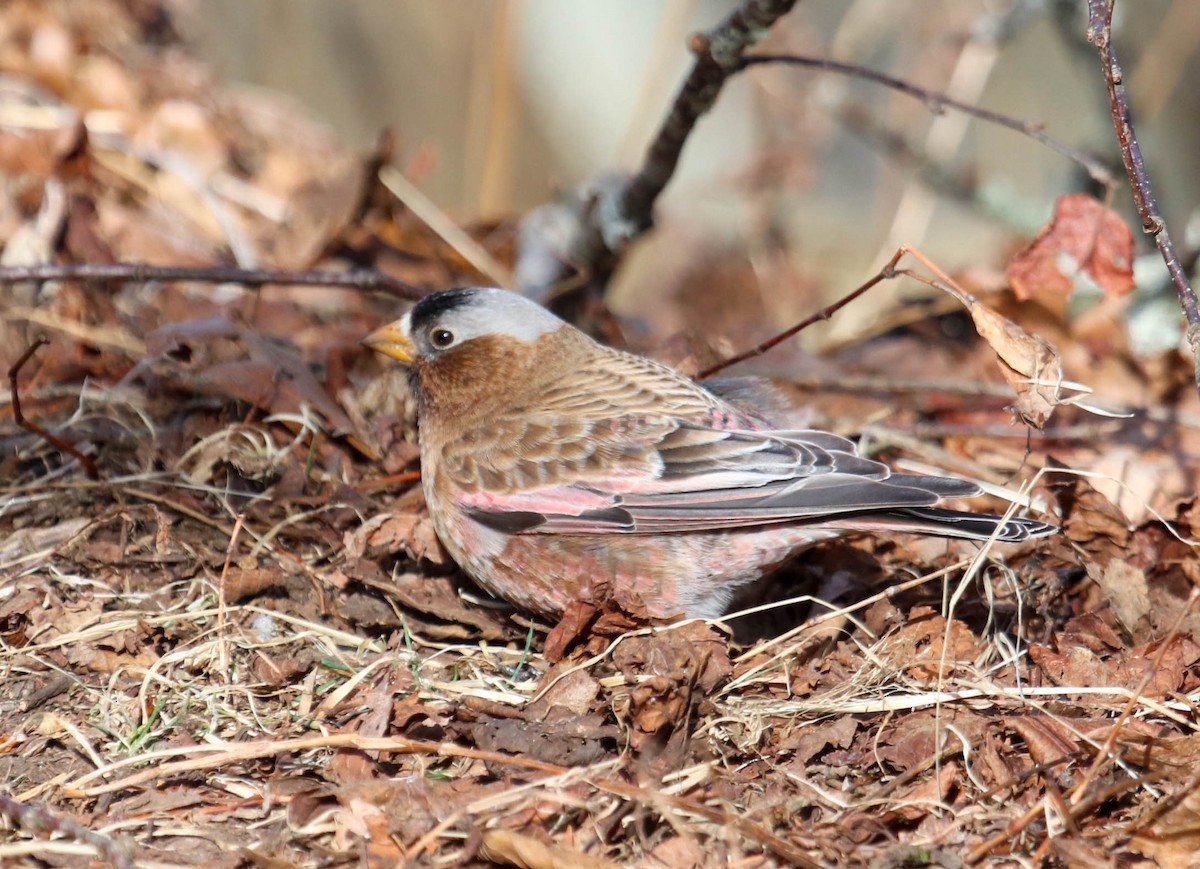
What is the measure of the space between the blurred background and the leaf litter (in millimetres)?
2350

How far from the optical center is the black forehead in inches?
179

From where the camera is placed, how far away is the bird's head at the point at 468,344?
4520mm

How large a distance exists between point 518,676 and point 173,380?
6.50ft

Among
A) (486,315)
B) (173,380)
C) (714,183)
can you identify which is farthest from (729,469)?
(714,183)

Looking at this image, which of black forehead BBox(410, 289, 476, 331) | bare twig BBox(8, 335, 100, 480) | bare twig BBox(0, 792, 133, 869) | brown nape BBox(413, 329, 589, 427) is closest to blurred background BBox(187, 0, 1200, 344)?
black forehead BBox(410, 289, 476, 331)

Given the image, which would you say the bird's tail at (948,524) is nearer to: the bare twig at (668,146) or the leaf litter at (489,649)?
the leaf litter at (489,649)

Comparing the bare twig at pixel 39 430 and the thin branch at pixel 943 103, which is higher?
the thin branch at pixel 943 103

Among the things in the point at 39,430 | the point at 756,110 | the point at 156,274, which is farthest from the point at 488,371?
the point at 756,110

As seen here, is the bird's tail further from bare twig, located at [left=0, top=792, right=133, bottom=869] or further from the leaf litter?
bare twig, located at [left=0, top=792, right=133, bottom=869]

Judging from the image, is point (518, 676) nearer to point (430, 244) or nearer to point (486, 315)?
point (486, 315)

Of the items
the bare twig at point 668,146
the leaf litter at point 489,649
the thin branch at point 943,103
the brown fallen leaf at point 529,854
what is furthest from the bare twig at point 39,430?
the thin branch at point 943,103

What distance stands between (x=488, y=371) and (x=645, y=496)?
964 mm

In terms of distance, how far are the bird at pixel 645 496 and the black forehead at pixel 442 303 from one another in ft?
1.39

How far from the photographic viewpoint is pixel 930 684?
3.52 metres
